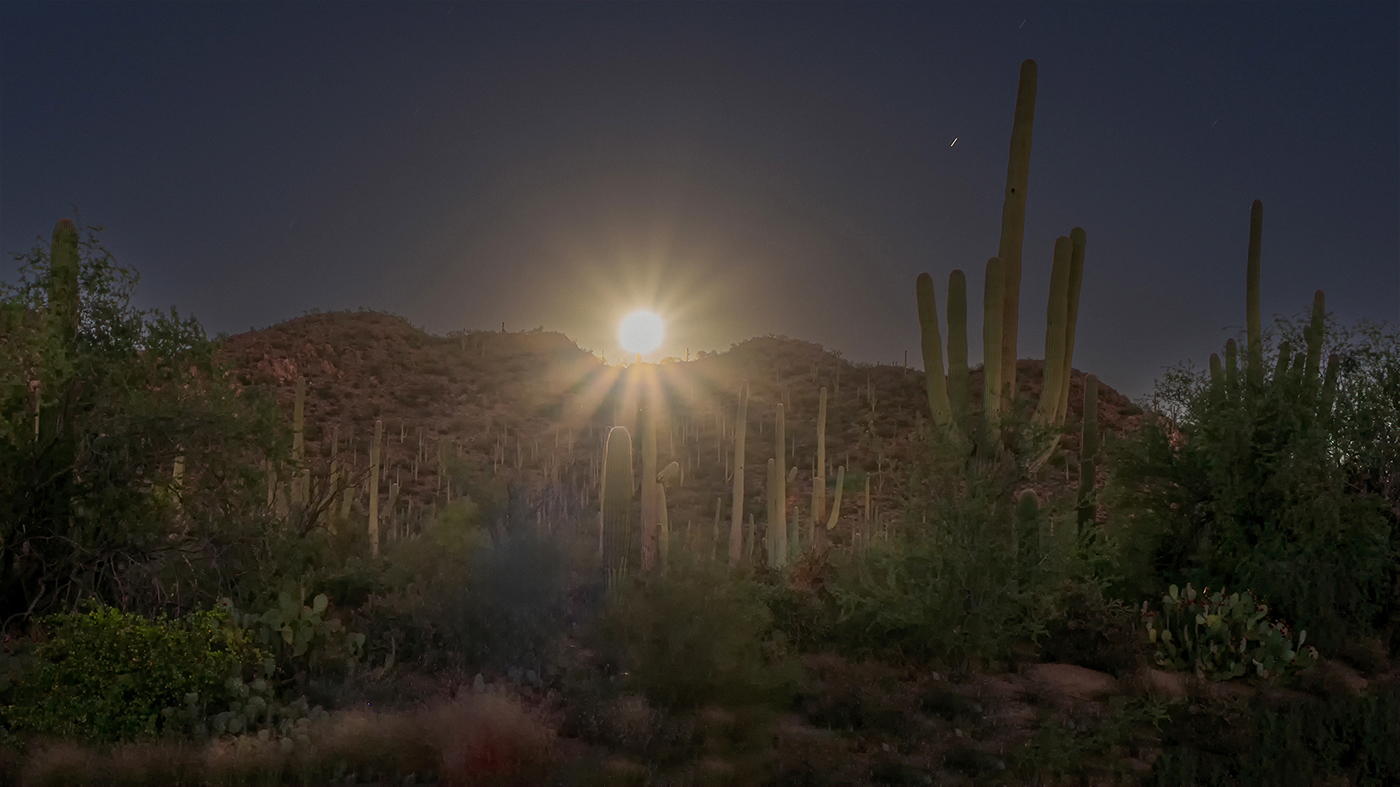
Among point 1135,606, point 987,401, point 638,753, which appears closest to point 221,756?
point 638,753

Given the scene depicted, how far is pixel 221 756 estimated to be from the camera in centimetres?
801

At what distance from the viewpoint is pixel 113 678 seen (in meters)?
8.91

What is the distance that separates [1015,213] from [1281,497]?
564 cm

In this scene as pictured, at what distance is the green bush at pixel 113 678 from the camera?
28.5 ft

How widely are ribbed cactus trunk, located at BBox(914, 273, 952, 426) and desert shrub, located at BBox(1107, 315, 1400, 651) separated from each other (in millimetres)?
3839

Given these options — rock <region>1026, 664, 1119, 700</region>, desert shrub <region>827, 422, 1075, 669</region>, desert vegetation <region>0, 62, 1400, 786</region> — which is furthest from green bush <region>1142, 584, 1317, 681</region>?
desert shrub <region>827, 422, 1075, 669</region>

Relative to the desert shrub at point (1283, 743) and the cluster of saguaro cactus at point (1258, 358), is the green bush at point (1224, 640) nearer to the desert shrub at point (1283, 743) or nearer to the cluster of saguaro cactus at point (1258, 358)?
the desert shrub at point (1283, 743)

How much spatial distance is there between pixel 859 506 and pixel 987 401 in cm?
Result: 1667

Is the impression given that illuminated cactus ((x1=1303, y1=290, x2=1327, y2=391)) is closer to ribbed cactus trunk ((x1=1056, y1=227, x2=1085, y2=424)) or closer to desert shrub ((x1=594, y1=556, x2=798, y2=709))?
ribbed cactus trunk ((x1=1056, y1=227, x2=1085, y2=424))

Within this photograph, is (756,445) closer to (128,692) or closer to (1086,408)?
(1086,408)

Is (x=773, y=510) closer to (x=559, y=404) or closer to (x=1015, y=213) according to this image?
(x=1015, y=213)

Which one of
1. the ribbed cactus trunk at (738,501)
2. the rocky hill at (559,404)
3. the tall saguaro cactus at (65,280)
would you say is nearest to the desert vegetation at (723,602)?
the tall saguaro cactus at (65,280)

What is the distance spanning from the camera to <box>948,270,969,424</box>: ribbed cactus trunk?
13828mm

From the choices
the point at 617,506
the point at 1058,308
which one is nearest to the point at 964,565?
the point at 617,506
